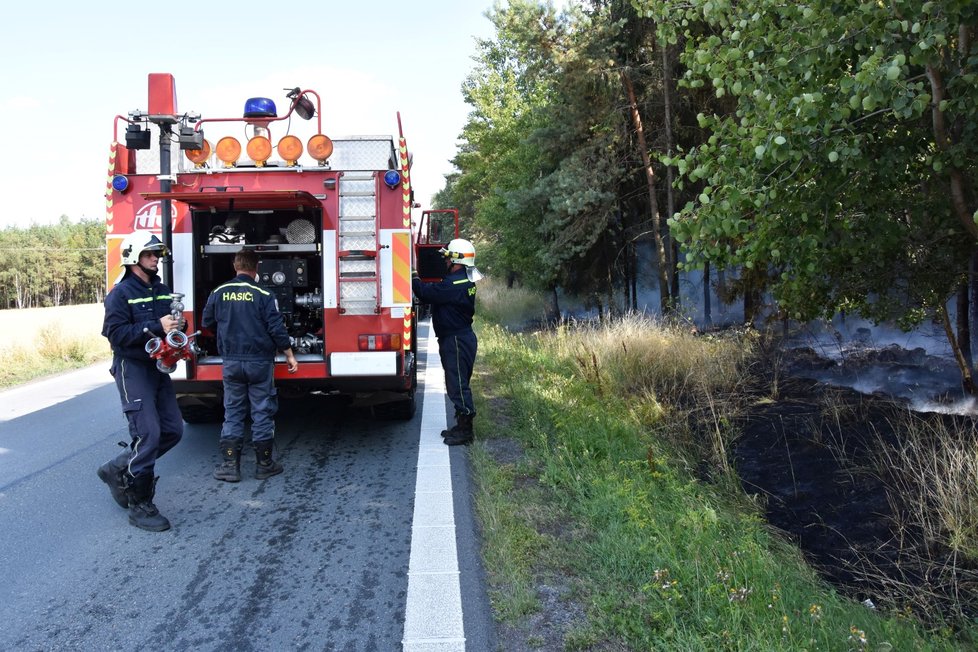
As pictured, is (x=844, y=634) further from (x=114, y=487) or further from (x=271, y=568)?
(x=114, y=487)

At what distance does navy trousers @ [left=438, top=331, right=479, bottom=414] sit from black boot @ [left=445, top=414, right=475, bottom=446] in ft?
0.21

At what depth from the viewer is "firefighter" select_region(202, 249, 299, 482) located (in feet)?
17.0

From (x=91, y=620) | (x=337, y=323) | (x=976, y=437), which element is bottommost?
(x=91, y=620)

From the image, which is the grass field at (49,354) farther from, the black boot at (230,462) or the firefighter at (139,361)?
the firefighter at (139,361)

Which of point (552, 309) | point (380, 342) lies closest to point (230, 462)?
point (380, 342)

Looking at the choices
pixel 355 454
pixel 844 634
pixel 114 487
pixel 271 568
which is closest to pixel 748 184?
pixel 844 634

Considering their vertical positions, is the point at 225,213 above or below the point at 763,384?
above

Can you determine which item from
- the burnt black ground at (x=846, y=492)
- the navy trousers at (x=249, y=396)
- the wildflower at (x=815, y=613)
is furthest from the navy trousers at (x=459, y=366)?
the wildflower at (x=815, y=613)

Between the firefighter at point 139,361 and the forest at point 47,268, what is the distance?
100175 millimetres

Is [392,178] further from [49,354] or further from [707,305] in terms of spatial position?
[49,354]

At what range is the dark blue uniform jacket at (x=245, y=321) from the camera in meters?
5.18

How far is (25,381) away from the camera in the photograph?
1077cm

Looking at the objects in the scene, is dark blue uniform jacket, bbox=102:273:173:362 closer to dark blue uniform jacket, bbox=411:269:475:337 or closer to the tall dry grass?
dark blue uniform jacket, bbox=411:269:475:337

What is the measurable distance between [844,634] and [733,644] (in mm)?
467
